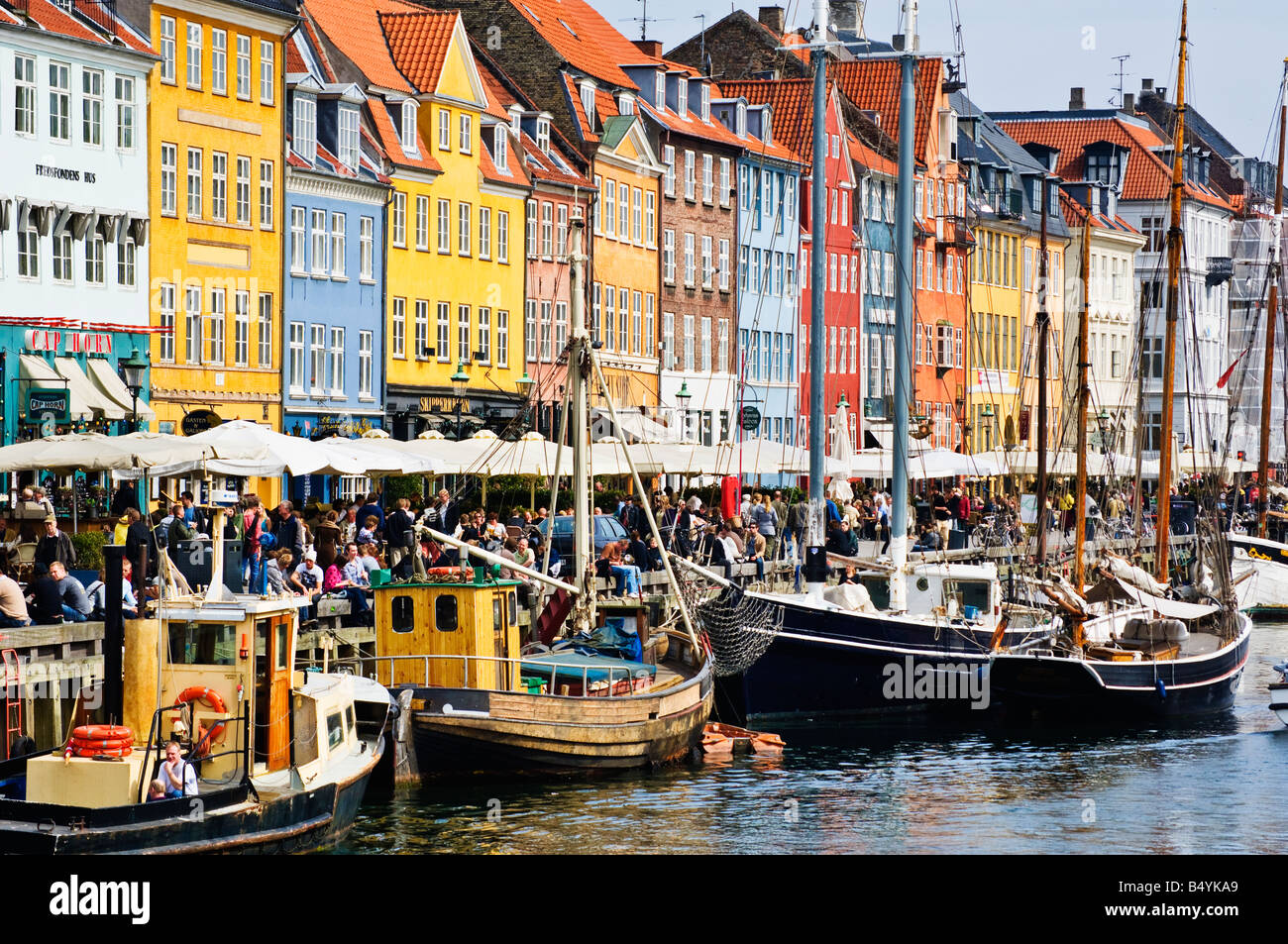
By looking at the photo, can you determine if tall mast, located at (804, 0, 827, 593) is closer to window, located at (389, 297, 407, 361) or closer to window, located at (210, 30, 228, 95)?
window, located at (210, 30, 228, 95)

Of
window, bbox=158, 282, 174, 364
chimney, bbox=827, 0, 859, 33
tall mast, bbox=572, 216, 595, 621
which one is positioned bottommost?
tall mast, bbox=572, 216, 595, 621

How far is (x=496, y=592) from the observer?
93.1ft

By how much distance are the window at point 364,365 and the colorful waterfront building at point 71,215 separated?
898cm

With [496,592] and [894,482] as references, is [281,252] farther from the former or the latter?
[496,592]

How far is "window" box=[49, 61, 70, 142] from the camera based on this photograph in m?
49.3

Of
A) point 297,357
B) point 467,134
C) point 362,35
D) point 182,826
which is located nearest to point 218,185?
point 297,357

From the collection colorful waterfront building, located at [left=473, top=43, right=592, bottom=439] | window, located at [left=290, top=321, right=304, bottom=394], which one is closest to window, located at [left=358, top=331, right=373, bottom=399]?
window, located at [left=290, top=321, right=304, bottom=394]

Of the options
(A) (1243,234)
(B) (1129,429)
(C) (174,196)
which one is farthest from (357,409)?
(B) (1129,429)

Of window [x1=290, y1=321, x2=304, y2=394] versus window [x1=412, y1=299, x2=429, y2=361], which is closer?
window [x1=290, y1=321, x2=304, y2=394]

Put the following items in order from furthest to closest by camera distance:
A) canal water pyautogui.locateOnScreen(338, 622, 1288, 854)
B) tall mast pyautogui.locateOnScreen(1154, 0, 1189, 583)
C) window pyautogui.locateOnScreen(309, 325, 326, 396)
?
window pyautogui.locateOnScreen(309, 325, 326, 396) < tall mast pyautogui.locateOnScreen(1154, 0, 1189, 583) < canal water pyautogui.locateOnScreen(338, 622, 1288, 854)

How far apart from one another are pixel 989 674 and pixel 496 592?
11.5 metres

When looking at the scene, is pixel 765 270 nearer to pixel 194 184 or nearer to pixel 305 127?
pixel 305 127

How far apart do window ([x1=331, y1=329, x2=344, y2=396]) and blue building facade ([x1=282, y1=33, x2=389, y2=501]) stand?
0.02 meters
